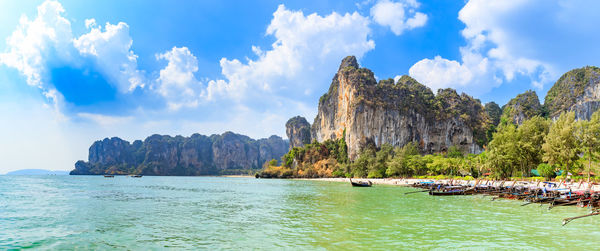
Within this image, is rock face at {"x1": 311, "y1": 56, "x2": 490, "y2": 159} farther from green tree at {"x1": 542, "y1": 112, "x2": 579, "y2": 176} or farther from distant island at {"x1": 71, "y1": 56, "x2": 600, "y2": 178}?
green tree at {"x1": 542, "y1": 112, "x2": 579, "y2": 176}

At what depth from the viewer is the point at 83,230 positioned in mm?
17016

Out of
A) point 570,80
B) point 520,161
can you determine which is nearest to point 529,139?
point 520,161

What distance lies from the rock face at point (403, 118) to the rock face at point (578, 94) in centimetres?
2482

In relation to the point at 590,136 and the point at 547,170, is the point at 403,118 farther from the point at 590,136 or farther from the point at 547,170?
the point at 590,136

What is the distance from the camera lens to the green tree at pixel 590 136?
40.9 m

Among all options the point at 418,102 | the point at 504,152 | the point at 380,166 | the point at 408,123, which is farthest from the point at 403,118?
the point at 504,152

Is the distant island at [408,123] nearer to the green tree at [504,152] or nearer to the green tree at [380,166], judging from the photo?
the green tree at [380,166]

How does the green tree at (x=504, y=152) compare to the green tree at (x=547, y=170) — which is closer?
the green tree at (x=547, y=170)

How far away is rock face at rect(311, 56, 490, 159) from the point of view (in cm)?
12875

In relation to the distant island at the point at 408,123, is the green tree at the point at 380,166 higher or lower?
lower

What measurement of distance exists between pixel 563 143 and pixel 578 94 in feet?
296

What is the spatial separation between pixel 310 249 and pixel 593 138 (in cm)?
4627

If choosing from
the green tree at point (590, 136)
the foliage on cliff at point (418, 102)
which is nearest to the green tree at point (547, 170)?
the green tree at point (590, 136)

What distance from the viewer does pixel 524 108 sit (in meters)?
121
